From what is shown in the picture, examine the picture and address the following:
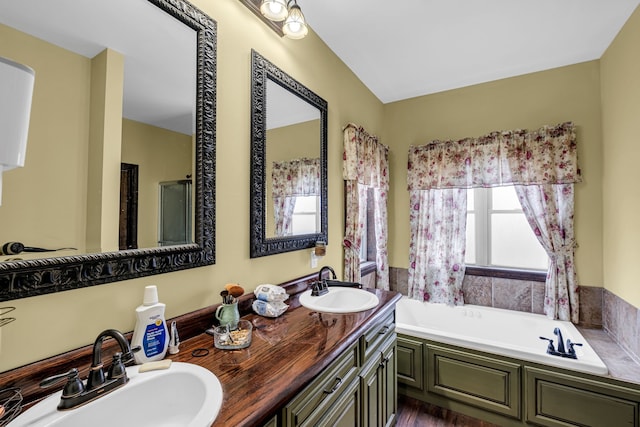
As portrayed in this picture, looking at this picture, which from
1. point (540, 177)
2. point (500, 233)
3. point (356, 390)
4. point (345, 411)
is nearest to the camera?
point (345, 411)

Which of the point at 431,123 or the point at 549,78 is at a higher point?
the point at 549,78

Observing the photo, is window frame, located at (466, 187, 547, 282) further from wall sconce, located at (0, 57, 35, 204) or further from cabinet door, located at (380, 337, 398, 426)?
wall sconce, located at (0, 57, 35, 204)

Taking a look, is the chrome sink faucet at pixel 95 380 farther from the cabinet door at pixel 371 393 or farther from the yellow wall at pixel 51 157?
the cabinet door at pixel 371 393

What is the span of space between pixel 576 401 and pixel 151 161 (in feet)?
8.98

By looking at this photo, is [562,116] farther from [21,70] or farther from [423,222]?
[21,70]

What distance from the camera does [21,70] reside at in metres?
0.58

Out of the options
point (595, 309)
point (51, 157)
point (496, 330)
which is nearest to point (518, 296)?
point (496, 330)

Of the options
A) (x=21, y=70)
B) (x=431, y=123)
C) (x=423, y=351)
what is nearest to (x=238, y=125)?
(x=21, y=70)

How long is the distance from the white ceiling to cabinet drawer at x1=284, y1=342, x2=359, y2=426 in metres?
2.04

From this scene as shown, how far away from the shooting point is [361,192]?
8.81 ft

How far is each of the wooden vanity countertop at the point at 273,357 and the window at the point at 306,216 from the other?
0.58 m

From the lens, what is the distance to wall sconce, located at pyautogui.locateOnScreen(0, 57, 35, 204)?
563mm

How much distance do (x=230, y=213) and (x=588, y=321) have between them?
3.07 meters

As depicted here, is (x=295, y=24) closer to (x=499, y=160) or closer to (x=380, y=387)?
(x=380, y=387)
